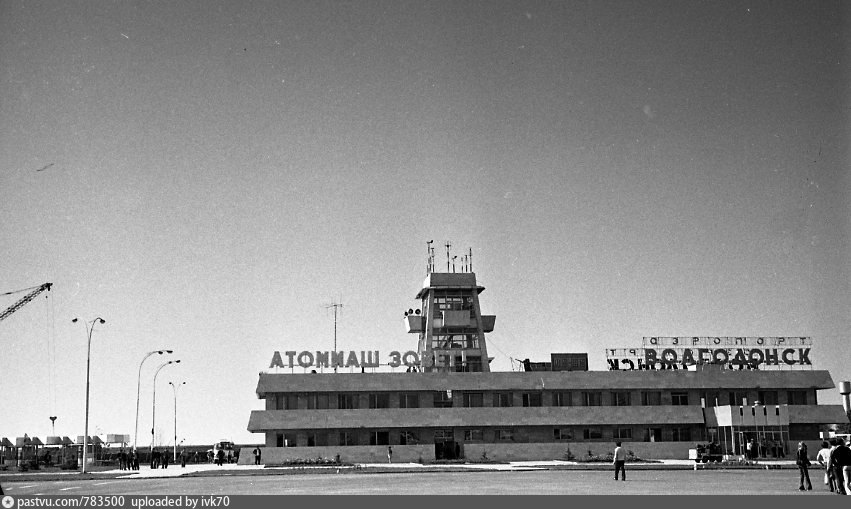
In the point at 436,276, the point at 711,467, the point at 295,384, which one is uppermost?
the point at 436,276

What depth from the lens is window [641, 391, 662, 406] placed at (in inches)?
3907

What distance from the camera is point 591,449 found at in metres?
95.7

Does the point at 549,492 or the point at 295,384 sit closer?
the point at 549,492

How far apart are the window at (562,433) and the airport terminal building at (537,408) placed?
0.33ft

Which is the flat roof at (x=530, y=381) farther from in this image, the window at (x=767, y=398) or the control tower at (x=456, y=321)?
the control tower at (x=456, y=321)

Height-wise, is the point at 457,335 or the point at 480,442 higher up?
the point at 457,335

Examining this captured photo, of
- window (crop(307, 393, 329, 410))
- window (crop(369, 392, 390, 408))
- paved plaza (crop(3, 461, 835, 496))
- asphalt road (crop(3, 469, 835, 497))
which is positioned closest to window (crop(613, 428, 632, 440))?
window (crop(369, 392, 390, 408))

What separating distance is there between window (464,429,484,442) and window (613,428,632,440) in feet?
43.8

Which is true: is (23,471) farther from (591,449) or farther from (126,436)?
(126,436)

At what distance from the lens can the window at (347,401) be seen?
97.2 meters

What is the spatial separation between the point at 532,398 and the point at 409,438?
13021 millimetres

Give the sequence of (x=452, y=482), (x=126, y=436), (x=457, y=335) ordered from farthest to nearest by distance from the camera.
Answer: (x=126, y=436) < (x=457, y=335) < (x=452, y=482)
